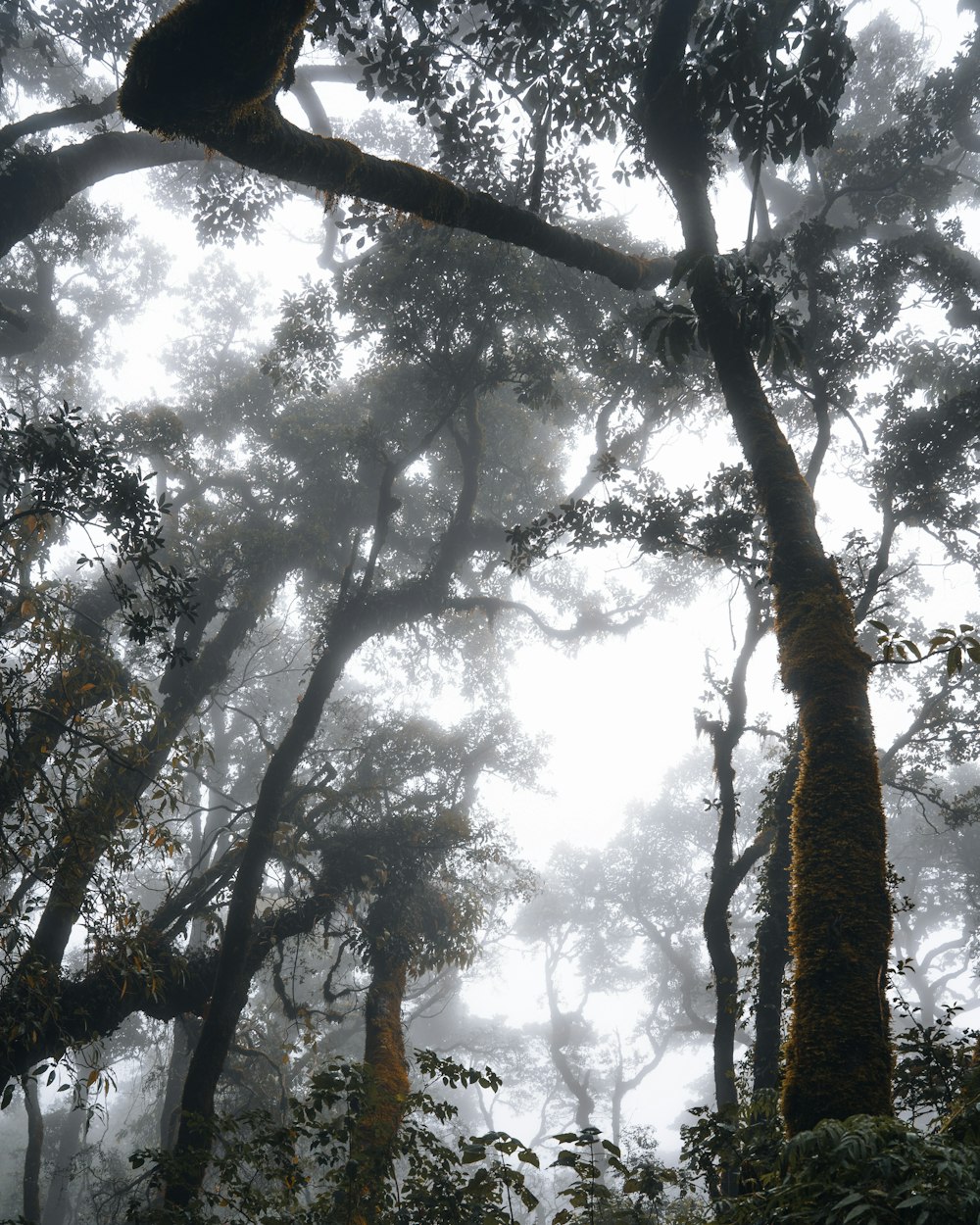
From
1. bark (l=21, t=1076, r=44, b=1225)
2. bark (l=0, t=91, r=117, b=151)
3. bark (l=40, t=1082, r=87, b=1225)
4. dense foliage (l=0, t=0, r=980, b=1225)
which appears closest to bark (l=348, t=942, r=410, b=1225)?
dense foliage (l=0, t=0, r=980, b=1225)

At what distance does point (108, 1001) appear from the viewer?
9758mm

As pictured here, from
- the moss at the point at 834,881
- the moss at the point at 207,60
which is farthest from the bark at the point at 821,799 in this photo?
the moss at the point at 207,60

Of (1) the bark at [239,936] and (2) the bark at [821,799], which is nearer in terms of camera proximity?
(2) the bark at [821,799]

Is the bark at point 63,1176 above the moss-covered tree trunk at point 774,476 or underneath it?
underneath

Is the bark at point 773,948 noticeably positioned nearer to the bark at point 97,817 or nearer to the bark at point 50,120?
the bark at point 97,817

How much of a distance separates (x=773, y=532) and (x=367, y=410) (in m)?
16.7

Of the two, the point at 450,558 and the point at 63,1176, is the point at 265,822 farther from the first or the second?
the point at 63,1176

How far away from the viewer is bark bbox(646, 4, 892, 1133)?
127 inches

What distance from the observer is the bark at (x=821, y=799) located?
127 inches

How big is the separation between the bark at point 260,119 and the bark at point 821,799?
1546mm

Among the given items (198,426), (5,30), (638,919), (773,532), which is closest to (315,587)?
(198,426)

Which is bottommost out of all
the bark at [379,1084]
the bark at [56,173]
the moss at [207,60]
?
the bark at [379,1084]

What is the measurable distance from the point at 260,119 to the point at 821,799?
499 cm

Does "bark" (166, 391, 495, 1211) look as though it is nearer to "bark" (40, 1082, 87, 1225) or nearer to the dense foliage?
the dense foliage
